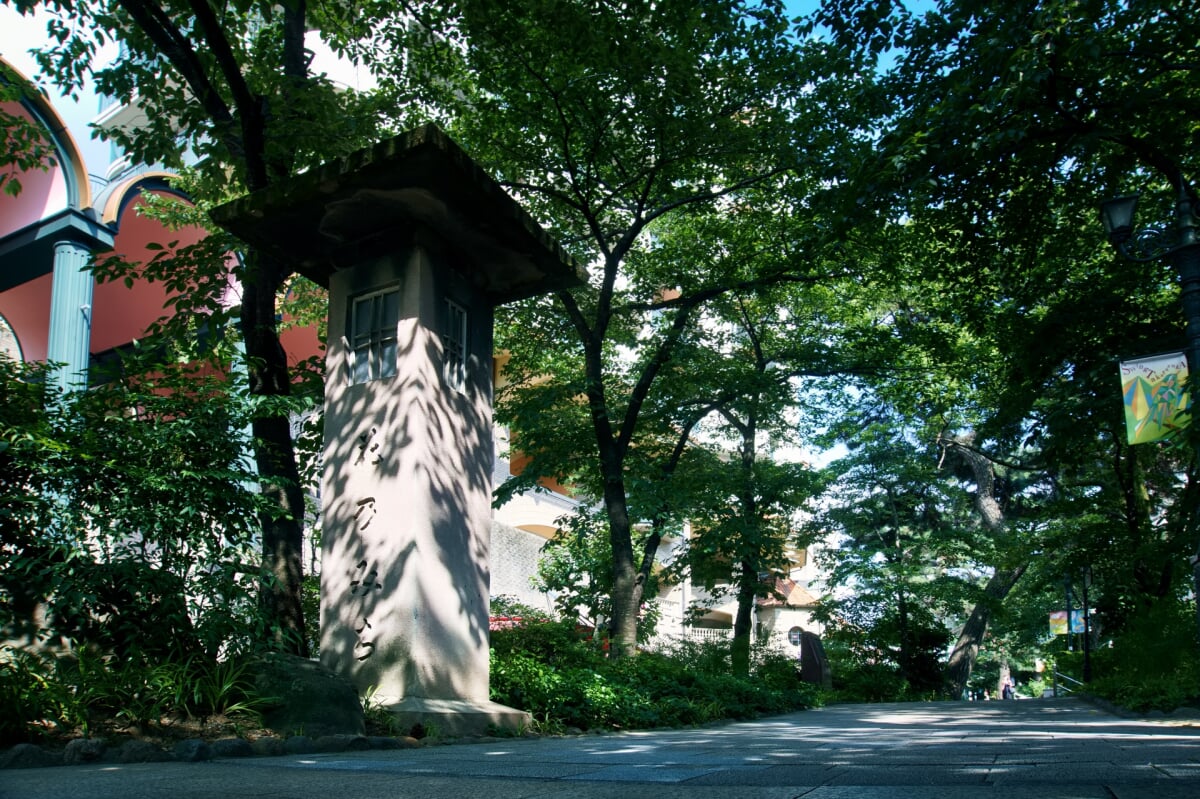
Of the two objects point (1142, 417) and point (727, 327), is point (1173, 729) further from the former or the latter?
point (727, 327)

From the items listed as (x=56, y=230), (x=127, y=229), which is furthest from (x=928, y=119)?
(x=127, y=229)

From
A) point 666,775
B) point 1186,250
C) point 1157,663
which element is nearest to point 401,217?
point 666,775

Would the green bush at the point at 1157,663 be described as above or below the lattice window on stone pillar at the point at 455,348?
below

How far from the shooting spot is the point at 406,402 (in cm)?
756

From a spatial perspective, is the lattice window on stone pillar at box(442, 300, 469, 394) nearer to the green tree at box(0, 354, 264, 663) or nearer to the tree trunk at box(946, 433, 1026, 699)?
the green tree at box(0, 354, 264, 663)

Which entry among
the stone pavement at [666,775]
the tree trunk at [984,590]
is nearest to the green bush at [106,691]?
the stone pavement at [666,775]

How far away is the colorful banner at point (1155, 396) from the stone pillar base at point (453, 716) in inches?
261

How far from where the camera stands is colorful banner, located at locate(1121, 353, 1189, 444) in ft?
28.2

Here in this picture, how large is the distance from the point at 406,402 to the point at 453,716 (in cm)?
257

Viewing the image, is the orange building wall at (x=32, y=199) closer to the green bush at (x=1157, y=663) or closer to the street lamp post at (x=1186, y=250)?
the street lamp post at (x=1186, y=250)

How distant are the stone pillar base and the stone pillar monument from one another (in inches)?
0.6

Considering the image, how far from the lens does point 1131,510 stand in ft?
59.3

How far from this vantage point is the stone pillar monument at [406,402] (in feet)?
23.7

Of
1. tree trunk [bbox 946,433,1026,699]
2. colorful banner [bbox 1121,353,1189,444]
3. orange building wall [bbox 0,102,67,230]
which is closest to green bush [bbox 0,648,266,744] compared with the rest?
colorful banner [bbox 1121,353,1189,444]
